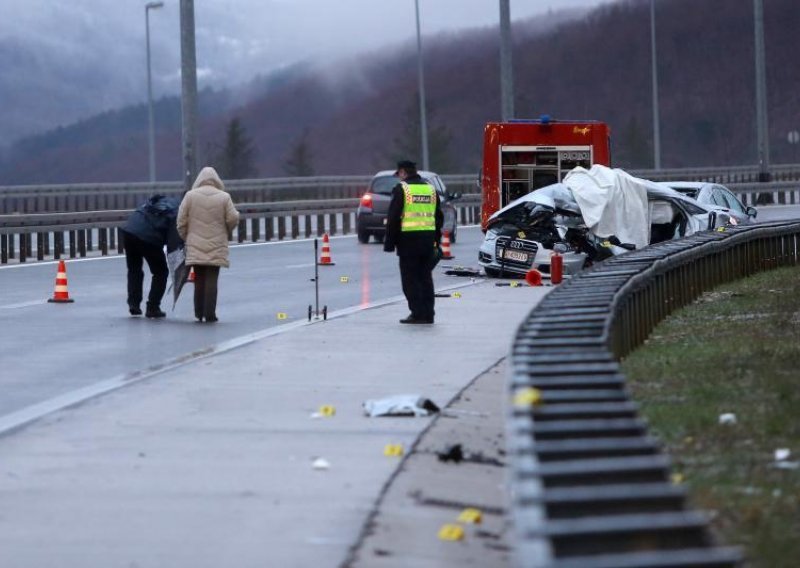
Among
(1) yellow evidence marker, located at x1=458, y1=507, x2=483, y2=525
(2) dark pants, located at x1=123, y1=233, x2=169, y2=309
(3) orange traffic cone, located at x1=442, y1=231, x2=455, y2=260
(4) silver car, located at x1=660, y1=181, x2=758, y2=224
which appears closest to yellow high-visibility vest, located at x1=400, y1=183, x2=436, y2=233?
(2) dark pants, located at x1=123, y1=233, x2=169, y2=309

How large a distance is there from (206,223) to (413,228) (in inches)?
100

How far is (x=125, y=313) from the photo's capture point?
70.8 ft

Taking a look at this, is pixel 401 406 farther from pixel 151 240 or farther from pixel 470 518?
pixel 151 240

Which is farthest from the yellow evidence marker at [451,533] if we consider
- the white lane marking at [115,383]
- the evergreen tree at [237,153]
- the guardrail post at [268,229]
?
the evergreen tree at [237,153]

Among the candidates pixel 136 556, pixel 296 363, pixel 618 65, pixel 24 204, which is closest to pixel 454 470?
pixel 136 556

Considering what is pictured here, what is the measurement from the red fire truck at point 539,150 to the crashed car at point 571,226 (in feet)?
17.4

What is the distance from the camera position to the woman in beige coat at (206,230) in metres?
20.2

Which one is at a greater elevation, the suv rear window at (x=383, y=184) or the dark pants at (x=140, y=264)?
the suv rear window at (x=383, y=184)

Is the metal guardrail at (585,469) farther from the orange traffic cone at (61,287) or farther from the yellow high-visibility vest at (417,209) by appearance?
the orange traffic cone at (61,287)

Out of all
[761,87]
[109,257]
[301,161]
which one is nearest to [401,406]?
[109,257]

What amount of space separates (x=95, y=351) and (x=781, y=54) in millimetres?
115203

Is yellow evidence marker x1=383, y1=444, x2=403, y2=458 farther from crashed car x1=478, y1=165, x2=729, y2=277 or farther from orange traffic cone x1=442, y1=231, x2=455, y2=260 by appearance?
orange traffic cone x1=442, y1=231, x2=455, y2=260

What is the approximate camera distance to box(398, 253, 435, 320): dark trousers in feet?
61.4

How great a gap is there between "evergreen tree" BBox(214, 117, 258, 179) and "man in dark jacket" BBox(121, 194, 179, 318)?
4127 inches
